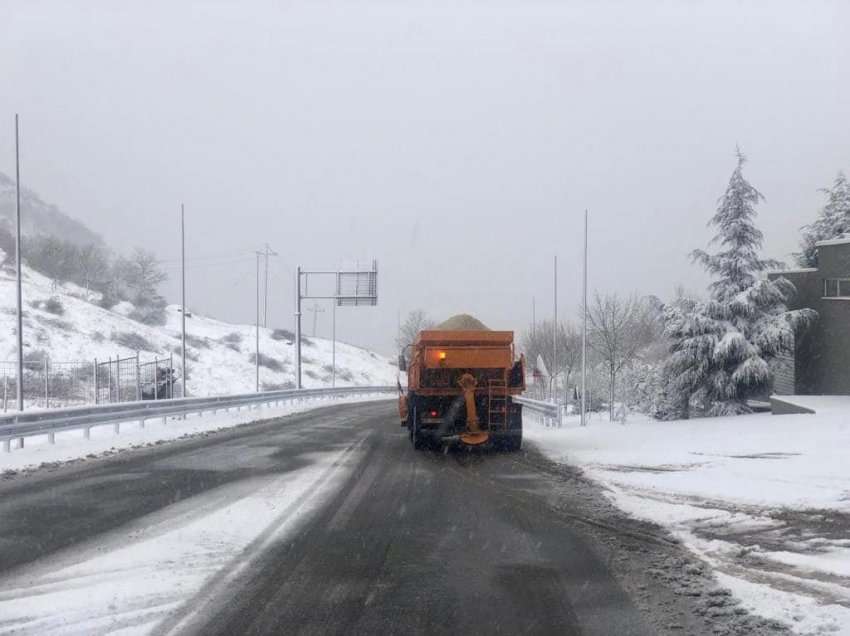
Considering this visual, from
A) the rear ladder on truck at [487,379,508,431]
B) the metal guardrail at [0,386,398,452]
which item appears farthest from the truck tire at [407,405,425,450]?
the metal guardrail at [0,386,398,452]

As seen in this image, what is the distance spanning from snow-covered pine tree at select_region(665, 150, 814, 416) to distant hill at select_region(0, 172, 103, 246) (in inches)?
5039

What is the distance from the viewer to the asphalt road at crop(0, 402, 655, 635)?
5609 mm

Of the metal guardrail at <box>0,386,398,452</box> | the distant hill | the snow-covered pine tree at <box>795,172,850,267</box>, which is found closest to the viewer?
the metal guardrail at <box>0,386,398,452</box>

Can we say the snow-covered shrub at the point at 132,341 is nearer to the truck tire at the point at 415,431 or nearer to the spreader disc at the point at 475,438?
the truck tire at the point at 415,431

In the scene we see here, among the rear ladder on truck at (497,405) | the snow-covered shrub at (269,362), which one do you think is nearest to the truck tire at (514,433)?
the rear ladder on truck at (497,405)

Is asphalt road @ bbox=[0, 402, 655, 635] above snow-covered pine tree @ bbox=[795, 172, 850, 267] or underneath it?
underneath

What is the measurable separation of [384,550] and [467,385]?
390 inches

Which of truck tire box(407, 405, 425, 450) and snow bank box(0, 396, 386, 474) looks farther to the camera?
truck tire box(407, 405, 425, 450)

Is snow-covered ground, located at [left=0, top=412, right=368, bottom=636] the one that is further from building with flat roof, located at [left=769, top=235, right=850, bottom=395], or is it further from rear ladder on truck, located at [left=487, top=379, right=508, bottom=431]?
building with flat roof, located at [left=769, top=235, right=850, bottom=395]

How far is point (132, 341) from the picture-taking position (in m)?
62.8

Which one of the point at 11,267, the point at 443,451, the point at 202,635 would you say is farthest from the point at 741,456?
the point at 11,267

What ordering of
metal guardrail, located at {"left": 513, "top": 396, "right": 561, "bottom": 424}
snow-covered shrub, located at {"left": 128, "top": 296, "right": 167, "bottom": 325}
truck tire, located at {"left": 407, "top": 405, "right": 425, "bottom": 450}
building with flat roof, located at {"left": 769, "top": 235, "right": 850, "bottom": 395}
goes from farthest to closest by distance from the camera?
snow-covered shrub, located at {"left": 128, "top": 296, "right": 167, "bottom": 325}, building with flat roof, located at {"left": 769, "top": 235, "right": 850, "bottom": 395}, metal guardrail, located at {"left": 513, "top": 396, "right": 561, "bottom": 424}, truck tire, located at {"left": 407, "top": 405, "right": 425, "bottom": 450}

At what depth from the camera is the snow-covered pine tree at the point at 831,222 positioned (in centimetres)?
4334

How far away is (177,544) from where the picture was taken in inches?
307
